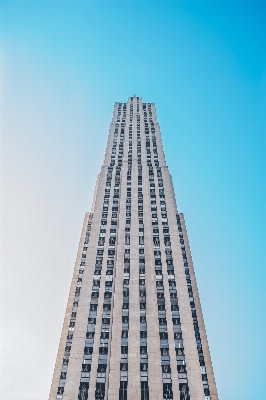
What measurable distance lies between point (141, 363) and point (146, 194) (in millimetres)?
41865

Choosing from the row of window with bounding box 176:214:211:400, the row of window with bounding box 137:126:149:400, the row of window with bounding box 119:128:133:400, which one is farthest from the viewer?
the row of window with bounding box 176:214:211:400

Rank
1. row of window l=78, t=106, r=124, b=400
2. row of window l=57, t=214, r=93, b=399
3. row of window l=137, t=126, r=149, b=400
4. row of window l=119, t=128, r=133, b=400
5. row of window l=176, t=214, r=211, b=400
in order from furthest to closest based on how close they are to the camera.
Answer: row of window l=176, t=214, r=211, b=400
row of window l=78, t=106, r=124, b=400
row of window l=57, t=214, r=93, b=399
row of window l=119, t=128, r=133, b=400
row of window l=137, t=126, r=149, b=400

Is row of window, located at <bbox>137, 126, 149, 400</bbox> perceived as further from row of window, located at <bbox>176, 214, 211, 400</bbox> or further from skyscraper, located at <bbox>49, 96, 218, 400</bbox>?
row of window, located at <bbox>176, 214, 211, 400</bbox>

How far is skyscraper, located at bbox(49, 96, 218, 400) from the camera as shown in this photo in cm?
5119

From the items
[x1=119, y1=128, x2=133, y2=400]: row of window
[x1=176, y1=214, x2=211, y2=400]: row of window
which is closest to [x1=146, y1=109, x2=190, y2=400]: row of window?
[x1=176, y1=214, x2=211, y2=400]: row of window

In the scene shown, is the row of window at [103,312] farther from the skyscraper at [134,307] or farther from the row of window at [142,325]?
the row of window at [142,325]

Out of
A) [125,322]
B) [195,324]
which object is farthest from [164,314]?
[125,322]

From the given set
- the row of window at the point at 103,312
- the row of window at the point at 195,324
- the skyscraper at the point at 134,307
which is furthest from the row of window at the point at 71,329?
the row of window at the point at 195,324

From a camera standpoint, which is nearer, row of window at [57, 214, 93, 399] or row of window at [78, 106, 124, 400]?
row of window at [57, 214, 93, 399]

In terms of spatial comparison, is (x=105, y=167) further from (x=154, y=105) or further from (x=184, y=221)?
(x=154, y=105)

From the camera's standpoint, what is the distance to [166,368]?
5356 centimetres

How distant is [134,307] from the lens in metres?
60.1

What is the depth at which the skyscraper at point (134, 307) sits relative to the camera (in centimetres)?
5119

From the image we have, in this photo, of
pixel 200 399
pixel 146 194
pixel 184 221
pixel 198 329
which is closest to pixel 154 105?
pixel 146 194
